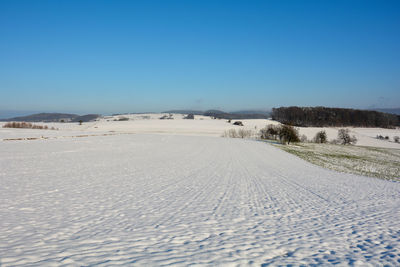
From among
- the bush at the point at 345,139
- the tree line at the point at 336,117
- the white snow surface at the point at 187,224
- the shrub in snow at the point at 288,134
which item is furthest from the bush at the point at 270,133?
the tree line at the point at 336,117

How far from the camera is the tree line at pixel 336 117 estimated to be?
143 metres

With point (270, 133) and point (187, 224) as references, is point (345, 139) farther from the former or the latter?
point (187, 224)

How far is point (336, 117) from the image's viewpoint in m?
150

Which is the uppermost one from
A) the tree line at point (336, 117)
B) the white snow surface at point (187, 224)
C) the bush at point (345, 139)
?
the tree line at point (336, 117)

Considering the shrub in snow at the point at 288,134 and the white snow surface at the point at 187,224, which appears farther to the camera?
the shrub in snow at the point at 288,134

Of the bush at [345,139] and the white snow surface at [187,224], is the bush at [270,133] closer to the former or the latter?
the bush at [345,139]

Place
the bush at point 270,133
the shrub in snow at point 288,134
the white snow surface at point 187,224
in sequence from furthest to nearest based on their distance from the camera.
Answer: the bush at point 270,133
the shrub in snow at point 288,134
the white snow surface at point 187,224

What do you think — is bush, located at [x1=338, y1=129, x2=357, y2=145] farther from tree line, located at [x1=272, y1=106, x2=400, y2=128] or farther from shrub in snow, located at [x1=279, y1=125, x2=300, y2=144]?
tree line, located at [x1=272, y1=106, x2=400, y2=128]

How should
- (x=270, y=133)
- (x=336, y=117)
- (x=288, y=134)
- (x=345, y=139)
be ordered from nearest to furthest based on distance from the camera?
(x=288, y=134), (x=345, y=139), (x=270, y=133), (x=336, y=117)

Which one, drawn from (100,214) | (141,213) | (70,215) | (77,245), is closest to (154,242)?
(77,245)

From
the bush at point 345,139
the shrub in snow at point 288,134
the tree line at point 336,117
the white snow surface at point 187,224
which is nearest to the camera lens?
the white snow surface at point 187,224

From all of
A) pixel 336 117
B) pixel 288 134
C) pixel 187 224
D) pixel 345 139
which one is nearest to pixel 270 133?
pixel 288 134

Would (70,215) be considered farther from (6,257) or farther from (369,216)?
(369,216)

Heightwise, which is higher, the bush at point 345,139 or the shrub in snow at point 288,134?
the shrub in snow at point 288,134
